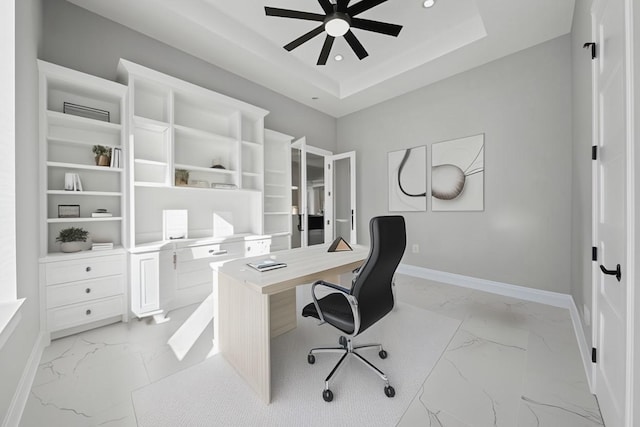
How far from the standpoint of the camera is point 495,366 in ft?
5.74

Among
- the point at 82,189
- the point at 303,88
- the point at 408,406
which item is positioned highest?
the point at 303,88

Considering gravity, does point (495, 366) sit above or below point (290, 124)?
below

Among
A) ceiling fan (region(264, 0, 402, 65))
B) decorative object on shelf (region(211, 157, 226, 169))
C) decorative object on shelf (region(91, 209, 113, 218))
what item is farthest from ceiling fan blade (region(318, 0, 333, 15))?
decorative object on shelf (region(91, 209, 113, 218))

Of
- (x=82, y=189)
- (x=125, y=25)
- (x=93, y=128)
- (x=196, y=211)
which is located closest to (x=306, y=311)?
(x=196, y=211)

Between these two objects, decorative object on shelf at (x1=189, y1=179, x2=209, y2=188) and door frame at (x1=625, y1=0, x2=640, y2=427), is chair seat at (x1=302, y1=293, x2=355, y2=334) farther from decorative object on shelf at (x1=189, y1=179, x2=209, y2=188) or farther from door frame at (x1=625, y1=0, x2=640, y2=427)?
decorative object on shelf at (x1=189, y1=179, x2=209, y2=188)

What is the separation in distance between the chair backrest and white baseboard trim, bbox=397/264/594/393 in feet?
4.66

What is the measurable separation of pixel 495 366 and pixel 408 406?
2.73ft

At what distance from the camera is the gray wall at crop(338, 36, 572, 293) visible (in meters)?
2.81

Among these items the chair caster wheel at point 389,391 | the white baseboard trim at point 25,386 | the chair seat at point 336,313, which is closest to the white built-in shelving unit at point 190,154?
the white baseboard trim at point 25,386

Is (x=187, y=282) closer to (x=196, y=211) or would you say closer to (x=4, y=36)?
(x=196, y=211)

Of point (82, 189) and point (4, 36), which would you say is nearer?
point (4, 36)

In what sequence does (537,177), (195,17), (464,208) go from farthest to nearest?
(464,208) < (537,177) < (195,17)

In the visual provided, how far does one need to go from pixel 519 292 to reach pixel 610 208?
90.1 inches

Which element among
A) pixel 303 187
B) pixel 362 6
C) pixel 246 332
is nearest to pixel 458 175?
pixel 303 187
